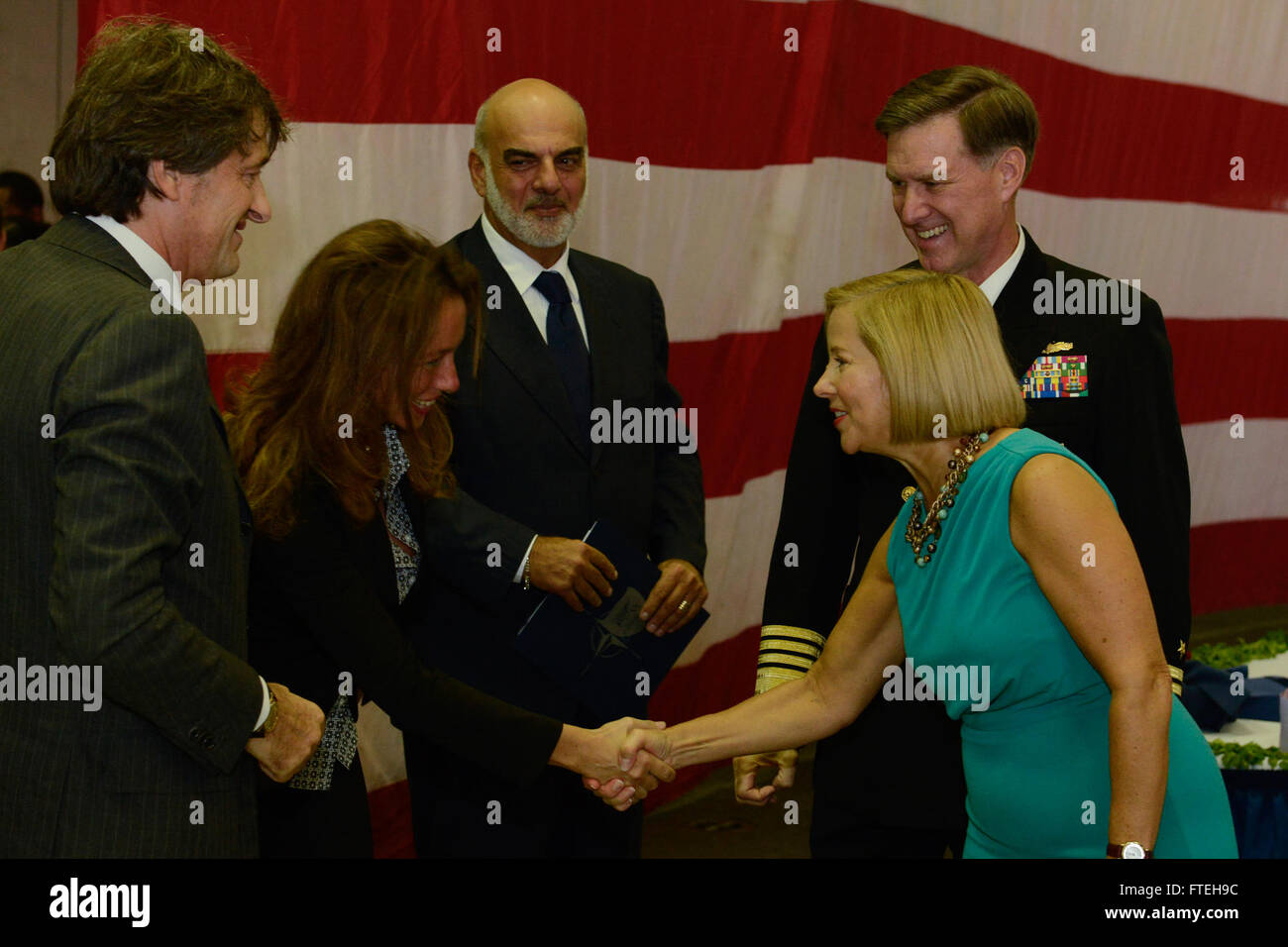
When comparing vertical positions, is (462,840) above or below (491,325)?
below

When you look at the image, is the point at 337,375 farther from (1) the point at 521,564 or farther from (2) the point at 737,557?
(2) the point at 737,557

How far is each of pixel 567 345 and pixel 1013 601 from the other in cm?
120

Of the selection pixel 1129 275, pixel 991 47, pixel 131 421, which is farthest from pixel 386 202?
pixel 1129 275

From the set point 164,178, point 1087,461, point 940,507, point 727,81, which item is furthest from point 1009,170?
point 727,81

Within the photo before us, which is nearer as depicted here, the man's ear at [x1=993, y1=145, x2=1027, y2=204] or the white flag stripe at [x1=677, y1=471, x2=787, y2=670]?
the man's ear at [x1=993, y1=145, x2=1027, y2=204]

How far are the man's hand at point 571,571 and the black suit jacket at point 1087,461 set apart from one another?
489 millimetres

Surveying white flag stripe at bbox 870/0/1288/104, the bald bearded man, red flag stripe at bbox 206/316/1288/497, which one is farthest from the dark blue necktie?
white flag stripe at bbox 870/0/1288/104

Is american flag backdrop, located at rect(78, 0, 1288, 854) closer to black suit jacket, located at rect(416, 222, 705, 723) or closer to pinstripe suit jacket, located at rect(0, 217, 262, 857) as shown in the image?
black suit jacket, located at rect(416, 222, 705, 723)

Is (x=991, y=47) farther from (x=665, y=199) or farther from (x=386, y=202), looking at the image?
(x=386, y=202)

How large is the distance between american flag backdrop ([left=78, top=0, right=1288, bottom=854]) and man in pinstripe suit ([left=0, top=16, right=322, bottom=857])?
3.70ft

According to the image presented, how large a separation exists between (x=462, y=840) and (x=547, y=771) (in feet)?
0.61

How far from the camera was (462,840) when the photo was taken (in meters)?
2.51

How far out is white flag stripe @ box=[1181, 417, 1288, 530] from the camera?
591 cm

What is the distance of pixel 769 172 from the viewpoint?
13.9 feet
